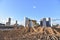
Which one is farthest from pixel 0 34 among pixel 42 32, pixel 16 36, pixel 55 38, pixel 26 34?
pixel 55 38

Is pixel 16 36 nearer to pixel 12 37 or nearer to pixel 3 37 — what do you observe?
pixel 12 37

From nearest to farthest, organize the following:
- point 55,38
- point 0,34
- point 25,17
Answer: point 55,38, point 0,34, point 25,17

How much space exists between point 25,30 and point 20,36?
233cm

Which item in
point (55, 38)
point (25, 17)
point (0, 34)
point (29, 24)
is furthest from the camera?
point (25, 17)

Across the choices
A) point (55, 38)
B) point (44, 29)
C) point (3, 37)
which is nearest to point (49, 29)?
point (44, 29)

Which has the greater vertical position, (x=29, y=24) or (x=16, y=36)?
(x=29, y=24)

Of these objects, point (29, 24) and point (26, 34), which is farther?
point (29, 24)

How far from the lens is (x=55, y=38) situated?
25750mm

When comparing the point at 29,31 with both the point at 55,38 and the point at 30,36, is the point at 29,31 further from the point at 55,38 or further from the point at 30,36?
the point at 55,38

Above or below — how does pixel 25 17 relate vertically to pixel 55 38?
above

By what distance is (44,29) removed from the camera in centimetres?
2808

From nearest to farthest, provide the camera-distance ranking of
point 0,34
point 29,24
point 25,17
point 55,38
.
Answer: point 55,38
point 0,34
point 29,24
point 25,17

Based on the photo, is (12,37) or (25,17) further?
(25,17)

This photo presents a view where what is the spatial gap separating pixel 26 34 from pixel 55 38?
525cm
